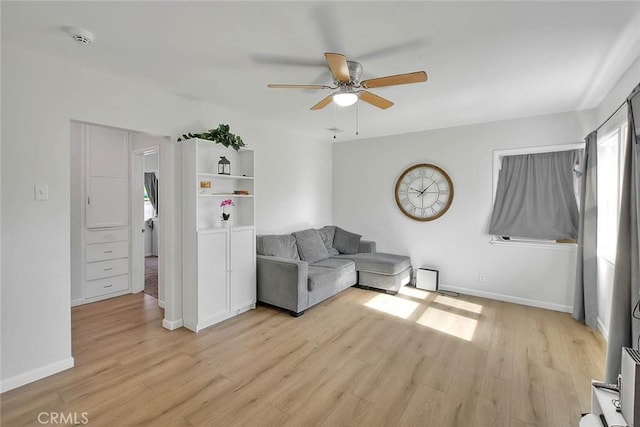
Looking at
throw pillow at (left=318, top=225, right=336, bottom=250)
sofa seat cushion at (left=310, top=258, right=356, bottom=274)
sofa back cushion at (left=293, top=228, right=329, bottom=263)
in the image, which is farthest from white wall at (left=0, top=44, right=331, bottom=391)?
throw pillow at (left=318, top=225, right=336, bottom=250)

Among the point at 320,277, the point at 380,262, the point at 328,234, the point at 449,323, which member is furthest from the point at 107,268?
the point at 449,323

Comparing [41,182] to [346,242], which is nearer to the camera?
[41,182]

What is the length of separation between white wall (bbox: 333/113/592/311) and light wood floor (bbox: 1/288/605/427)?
514 millimetres

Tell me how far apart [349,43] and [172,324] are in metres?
3.20

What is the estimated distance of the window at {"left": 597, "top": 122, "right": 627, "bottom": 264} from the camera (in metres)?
3.09

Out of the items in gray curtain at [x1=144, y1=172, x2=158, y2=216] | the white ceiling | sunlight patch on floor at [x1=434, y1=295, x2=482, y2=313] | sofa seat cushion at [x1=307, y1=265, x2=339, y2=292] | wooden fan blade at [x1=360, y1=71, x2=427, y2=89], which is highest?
the white ceiling

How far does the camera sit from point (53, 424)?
1.83m

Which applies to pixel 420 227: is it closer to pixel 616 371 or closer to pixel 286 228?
pixel 286 228

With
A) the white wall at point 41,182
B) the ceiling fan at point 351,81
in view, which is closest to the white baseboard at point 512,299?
the ceiling fan at point 351,81

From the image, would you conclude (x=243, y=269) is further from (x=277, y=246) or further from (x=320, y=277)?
(x=320, y=277)

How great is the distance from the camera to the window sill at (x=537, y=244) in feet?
12.1

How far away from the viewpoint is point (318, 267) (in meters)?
4.13

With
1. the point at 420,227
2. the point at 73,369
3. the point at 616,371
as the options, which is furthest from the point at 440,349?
the point at 73,369

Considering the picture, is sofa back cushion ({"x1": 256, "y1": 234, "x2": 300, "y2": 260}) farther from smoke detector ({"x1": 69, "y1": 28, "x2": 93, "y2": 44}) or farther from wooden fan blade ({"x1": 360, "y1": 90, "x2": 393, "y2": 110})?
smoke detector ({"x1": 69, "y1": 28, "x2": 93, "y2": 44})
